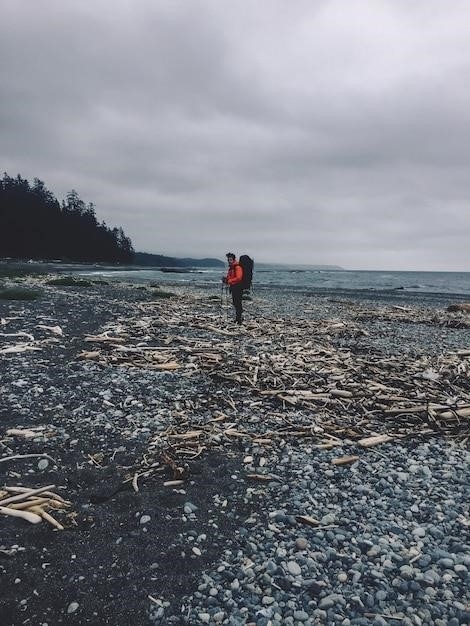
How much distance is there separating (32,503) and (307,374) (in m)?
7.42

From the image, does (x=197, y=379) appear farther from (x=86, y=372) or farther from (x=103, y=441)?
(x=103, y=441)

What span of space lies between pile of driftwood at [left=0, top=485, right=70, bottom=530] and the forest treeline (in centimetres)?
11275

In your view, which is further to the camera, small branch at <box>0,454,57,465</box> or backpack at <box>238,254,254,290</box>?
backpack at <box>238,254,254,290</box>

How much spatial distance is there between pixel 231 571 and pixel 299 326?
15173 millimetres

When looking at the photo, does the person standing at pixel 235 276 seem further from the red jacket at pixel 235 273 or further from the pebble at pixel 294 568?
the pebble at pixel 294 568

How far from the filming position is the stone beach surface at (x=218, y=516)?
415 centimetres

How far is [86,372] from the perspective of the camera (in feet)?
35.0

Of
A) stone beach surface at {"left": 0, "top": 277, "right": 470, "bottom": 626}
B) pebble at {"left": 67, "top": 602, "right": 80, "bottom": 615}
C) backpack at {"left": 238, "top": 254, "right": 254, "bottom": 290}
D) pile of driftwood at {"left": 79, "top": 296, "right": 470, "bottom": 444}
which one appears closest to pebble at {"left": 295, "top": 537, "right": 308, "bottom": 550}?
stone beach surface at {"left": 0, "top": 277, "right": 470, "bottom": 626}

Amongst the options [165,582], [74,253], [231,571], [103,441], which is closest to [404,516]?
→ [231,571]

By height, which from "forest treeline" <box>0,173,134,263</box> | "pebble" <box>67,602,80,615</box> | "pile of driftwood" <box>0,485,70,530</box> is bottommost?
"pebble" <box>67,602,80,615</box>

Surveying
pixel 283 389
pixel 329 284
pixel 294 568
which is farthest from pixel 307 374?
pixel 329 284

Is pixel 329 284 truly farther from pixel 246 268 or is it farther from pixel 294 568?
pixel 294 568

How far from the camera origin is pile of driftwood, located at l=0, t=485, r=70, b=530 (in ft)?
17.1

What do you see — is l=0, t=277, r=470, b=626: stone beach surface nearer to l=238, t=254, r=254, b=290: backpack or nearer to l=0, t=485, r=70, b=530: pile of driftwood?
l=0, t=485, r=70, b=530: pile of driftwood
